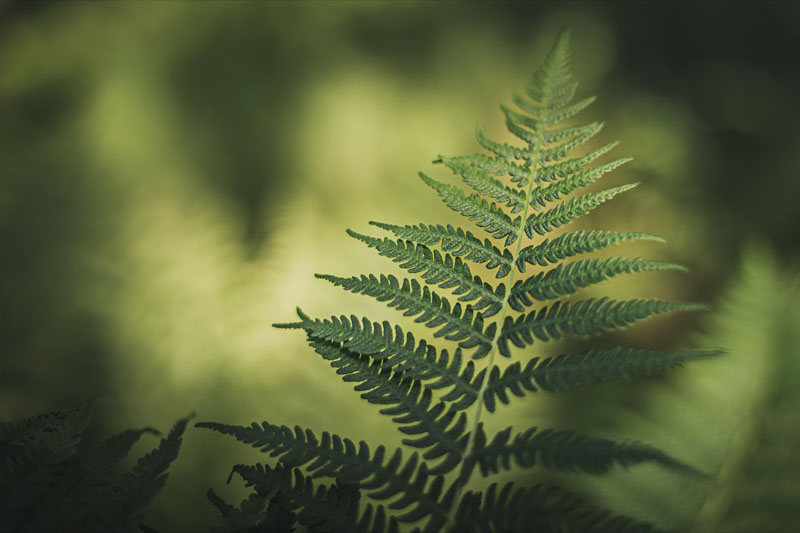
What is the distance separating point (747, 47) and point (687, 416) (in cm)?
191

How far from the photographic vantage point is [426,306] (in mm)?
893

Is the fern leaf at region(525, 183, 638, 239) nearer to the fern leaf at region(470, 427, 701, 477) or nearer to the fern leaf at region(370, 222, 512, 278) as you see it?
the fern leaf at region(370, 222, 512, 278)

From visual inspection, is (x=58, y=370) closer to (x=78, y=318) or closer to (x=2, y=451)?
(x=78, y=318)

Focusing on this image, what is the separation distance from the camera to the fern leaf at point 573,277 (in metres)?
0.81

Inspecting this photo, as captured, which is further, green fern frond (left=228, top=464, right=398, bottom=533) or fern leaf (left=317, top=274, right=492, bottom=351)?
fern leaf (left=317, top=274, right=492, bottom=351)

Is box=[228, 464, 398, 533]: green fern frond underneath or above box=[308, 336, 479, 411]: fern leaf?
underneath

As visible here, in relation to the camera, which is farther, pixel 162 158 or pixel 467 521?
pixel 162 158

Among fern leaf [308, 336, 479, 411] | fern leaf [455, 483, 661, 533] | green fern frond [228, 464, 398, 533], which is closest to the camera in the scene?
fern leaf [455, 483, 661, 533]

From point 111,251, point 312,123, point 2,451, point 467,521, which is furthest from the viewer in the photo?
point 312,123

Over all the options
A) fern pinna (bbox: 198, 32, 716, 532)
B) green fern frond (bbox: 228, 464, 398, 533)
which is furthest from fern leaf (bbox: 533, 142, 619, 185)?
green fern frond (bbox: 228, 464, 398, 533)

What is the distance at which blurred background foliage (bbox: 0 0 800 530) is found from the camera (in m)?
1.76

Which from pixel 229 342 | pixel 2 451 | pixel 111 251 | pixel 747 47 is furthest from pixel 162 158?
pixel 747 47

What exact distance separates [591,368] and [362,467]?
0.39m

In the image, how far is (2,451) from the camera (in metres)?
0.83
